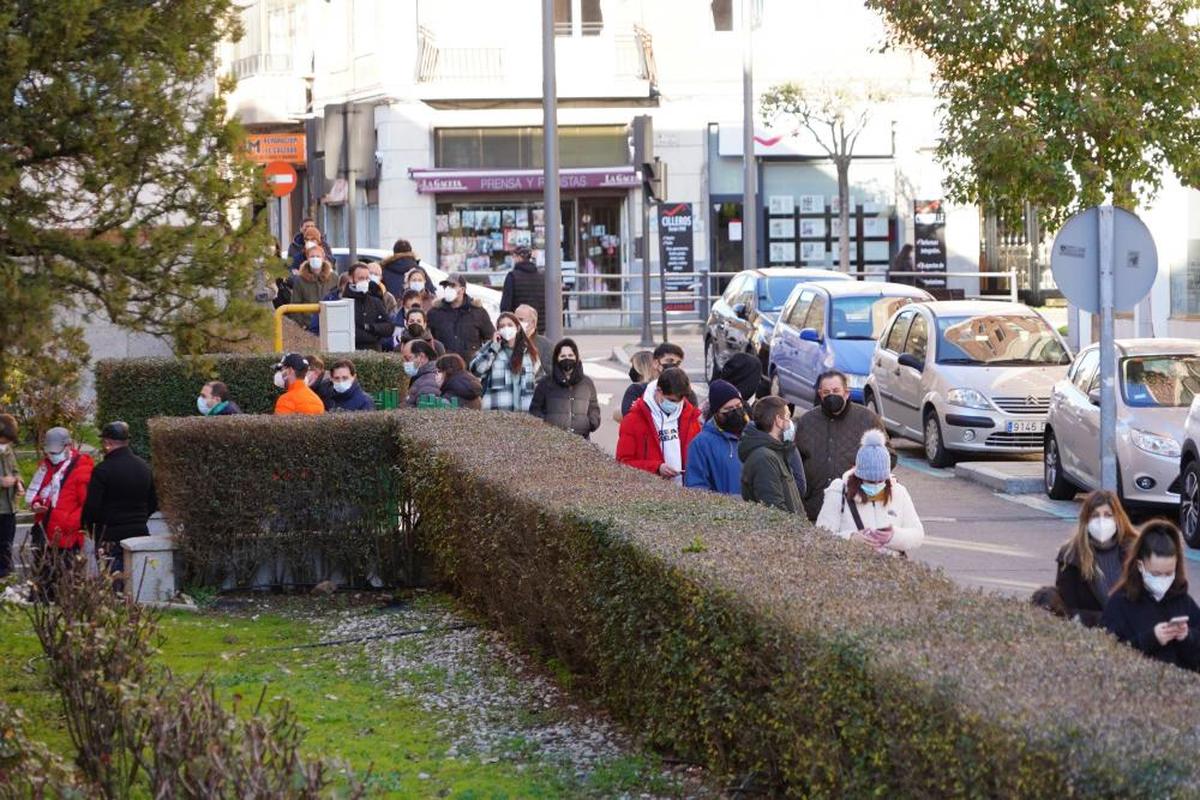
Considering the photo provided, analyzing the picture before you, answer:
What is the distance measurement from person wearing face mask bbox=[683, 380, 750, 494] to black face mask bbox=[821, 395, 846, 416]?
920 millimetres

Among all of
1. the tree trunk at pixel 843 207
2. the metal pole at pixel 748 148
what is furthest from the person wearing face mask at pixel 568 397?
the tree trunk at pixel 843 207

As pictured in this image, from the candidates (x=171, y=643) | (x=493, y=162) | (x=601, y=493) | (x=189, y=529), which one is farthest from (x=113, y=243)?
(x=493, y=162)

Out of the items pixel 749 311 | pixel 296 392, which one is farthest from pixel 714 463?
pixel 749 311

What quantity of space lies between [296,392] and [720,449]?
466 centimetres

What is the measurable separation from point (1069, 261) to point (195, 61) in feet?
22.1

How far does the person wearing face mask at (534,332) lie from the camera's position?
16583mm

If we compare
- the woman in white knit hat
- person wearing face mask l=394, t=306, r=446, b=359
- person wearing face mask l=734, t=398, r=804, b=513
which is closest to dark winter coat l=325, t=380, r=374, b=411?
person wearing face mask l=394, t=306, r=446, b=359

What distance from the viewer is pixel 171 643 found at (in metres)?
11.6

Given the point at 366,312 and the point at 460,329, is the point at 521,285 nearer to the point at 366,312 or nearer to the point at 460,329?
the point at 366,312

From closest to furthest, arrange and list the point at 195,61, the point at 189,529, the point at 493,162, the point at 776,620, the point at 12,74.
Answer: the point at 776,620, the point at 12,74, the point at 195,61, the point at 189,529, the point at 493,162

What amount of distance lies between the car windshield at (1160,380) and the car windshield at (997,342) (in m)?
3.35

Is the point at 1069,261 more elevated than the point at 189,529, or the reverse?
the point at 1069,261

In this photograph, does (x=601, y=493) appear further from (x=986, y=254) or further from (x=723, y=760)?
(x=986, y=254)

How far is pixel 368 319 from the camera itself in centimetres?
2184
